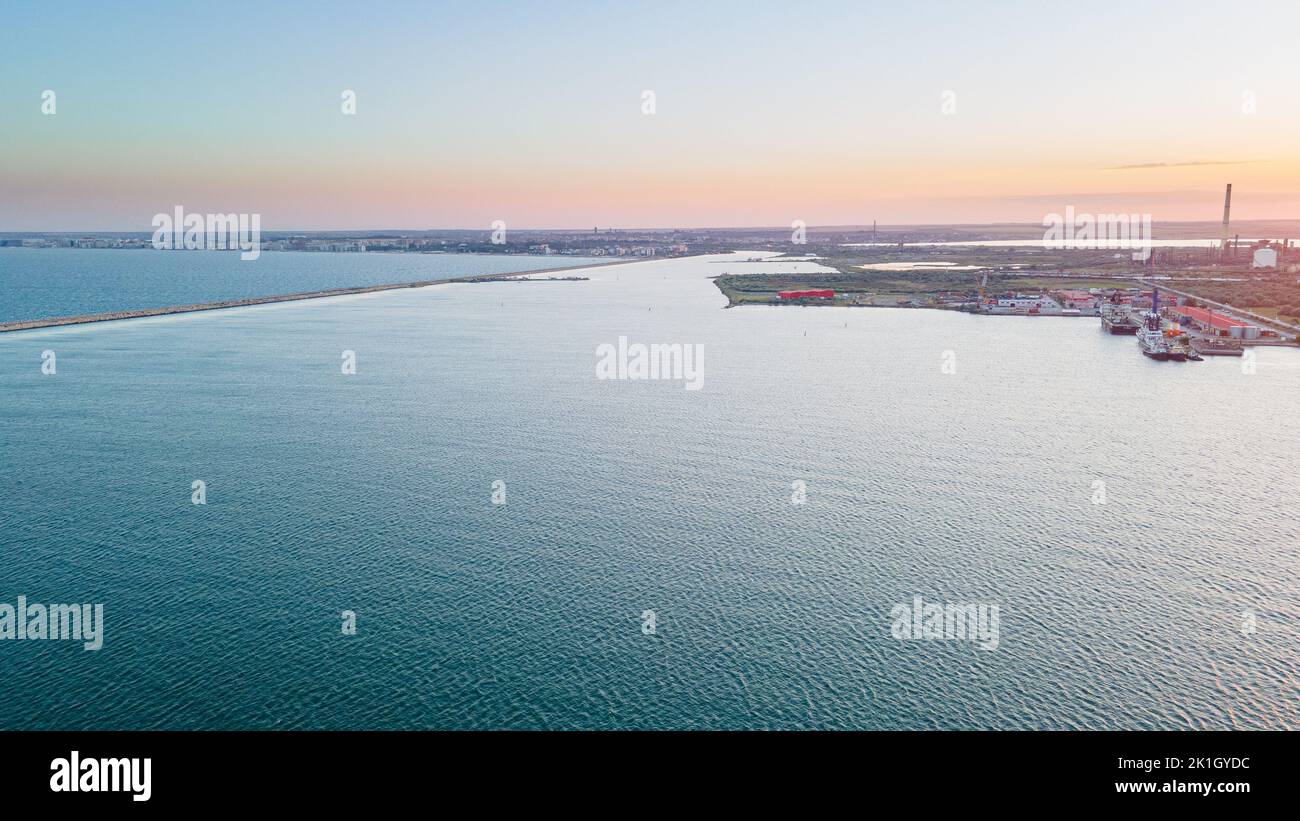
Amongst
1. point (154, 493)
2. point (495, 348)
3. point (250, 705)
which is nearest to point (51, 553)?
point (154, 493)

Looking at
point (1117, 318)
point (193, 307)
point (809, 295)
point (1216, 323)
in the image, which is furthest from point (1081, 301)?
point (193, 307)

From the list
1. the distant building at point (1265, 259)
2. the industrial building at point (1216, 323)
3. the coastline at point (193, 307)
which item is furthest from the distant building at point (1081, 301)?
the coastline at point (193, 307)

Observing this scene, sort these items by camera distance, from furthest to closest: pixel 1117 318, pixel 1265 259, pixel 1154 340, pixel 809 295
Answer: pixel 1265 259 < pixel 809 295 < pixel 1117 318 < pixel 1154 340

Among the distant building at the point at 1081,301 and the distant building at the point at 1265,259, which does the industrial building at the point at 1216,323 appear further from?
the distant building at the point at 1265,259

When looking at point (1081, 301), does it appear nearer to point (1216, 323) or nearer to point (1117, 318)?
point (1117, 318)

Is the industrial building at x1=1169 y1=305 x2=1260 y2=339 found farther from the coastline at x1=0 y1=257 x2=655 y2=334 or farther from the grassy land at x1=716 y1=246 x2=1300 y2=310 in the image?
the coastline at x1=0 y1=257 x2=655 y2=334

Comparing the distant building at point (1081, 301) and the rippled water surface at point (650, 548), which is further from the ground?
the distant building at point (1081, 301)
